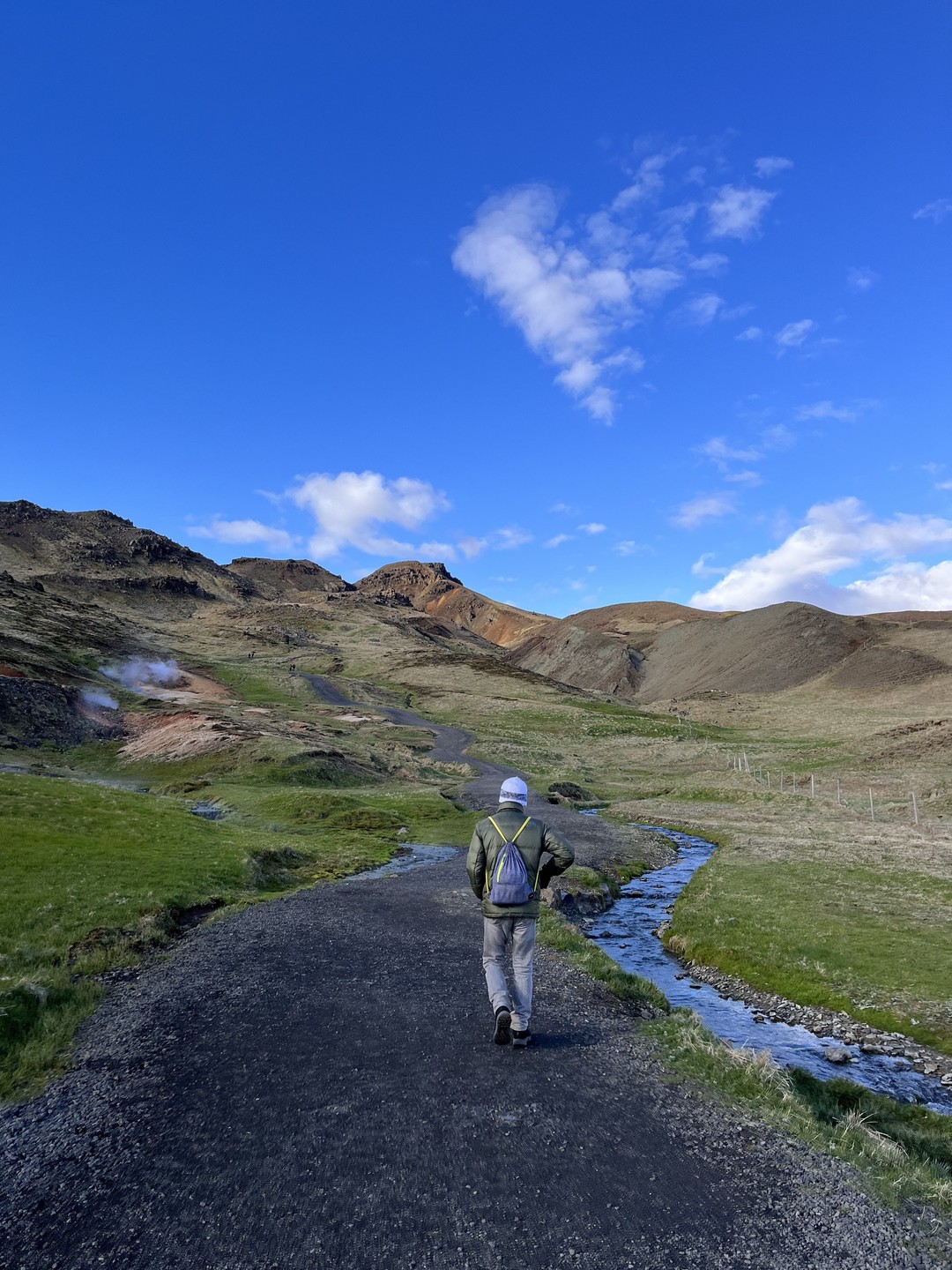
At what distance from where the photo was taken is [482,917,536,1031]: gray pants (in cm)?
1193

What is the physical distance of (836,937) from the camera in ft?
83.4

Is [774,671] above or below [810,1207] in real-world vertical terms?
above

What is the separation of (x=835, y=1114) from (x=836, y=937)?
1509 centimetres

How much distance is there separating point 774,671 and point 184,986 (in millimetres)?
191627

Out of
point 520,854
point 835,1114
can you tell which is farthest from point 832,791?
point 520,854

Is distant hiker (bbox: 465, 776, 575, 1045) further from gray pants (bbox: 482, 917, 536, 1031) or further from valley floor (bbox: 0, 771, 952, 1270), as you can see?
valley floor (bbox: 0, 771, 952, 1270)

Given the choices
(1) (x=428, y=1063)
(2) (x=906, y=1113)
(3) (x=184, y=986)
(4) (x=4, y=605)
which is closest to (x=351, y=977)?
(3) (x=184, y=986)

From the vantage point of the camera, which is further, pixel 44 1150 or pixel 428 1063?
pixel 428 1063

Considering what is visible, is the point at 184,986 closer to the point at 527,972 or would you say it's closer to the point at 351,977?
the point at 351,977

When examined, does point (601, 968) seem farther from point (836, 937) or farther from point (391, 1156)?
point (836, 937)

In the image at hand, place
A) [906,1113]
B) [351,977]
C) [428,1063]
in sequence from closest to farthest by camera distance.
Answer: [428,1063] → [906,1113] → [351,977]

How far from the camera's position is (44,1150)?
868cm

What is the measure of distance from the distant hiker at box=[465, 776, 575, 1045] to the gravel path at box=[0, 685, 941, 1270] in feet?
2.40

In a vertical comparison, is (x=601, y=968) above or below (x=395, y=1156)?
below
